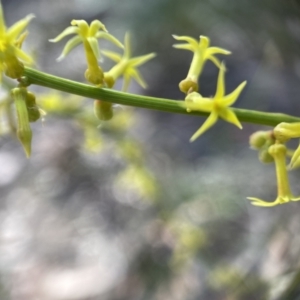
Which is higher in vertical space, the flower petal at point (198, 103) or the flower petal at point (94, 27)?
the flower petal at point (94, 27)

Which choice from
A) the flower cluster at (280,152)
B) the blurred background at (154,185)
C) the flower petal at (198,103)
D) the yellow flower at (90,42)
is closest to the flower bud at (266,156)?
the flower cluster at (280,152)

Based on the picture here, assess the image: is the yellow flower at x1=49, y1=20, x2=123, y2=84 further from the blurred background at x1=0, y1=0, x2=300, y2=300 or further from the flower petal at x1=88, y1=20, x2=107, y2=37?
the blurred background at x1=0, y1=0, x2=300, y2=300

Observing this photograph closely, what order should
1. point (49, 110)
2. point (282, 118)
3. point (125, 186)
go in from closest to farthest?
1. point (282, 118)
2. point (49, 110)
3. point (125, 186)

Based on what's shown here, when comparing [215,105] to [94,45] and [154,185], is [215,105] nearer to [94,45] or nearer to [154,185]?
[94,45]

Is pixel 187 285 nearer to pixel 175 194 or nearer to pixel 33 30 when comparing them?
pixel 175 194

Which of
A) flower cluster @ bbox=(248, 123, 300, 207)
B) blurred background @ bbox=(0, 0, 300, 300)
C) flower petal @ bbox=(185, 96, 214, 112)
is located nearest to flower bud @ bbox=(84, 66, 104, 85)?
flower petal @ bbox=(185, 96, 214, 112)

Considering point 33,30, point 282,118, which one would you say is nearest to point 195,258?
point 282,118

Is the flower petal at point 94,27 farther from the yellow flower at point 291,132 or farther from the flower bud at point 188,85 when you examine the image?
the yellow flower at point 291,132
